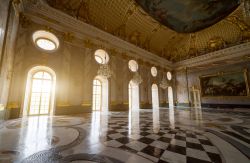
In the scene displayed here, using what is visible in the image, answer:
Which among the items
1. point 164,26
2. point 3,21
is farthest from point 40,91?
point 164,26

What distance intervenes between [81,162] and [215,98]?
1677 centimetres

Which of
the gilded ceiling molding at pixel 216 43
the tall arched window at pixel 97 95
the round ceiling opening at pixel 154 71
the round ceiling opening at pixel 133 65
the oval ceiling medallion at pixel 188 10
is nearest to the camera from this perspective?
the oval ceiling medallion at pixel 188 10

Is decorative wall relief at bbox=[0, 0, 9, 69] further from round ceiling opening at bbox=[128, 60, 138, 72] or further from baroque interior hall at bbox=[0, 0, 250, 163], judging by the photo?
round ceiling opening at bbox=[128, 60, 138, 72]

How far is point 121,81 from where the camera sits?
11.2 m

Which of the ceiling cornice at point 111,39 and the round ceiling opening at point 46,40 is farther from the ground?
the ceiling cornice at point 111,39

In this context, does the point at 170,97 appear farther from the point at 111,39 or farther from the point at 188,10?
the point at 111,39

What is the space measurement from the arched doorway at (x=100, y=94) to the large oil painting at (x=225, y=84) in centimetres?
1234

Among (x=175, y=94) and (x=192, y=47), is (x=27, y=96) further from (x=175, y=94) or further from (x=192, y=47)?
(x=192, y=47)

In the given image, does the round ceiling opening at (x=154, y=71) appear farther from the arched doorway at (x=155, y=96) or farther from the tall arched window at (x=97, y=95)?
the tall arched window at (x=97, y=95)

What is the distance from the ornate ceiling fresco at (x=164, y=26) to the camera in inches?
340

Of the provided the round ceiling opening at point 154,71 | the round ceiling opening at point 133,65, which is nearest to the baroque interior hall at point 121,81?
the round ceiling opening at point 154,71

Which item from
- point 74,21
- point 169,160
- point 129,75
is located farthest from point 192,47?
point 169,160

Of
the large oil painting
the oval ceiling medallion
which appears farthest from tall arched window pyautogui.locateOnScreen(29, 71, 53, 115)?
the large oil painting

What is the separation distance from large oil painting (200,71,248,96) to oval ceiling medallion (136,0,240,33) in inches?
269
